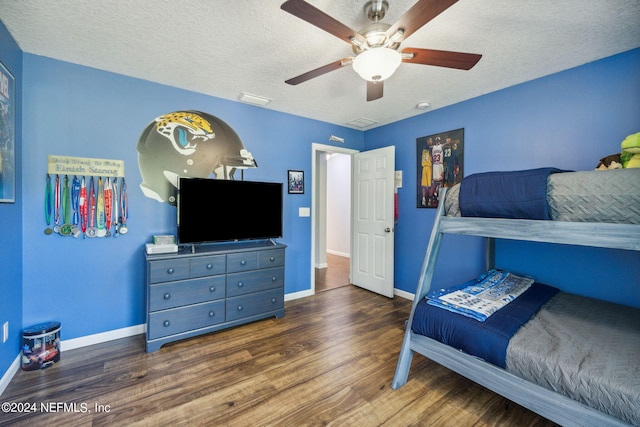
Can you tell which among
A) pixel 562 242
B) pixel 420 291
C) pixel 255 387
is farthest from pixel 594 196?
pixel 255 387

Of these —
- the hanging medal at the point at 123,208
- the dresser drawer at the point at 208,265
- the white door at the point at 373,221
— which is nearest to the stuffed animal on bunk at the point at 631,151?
the white door at the point at 373,221

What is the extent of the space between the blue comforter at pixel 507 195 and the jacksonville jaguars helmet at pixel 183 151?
2.34 m

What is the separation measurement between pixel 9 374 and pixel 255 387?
5.58 ft

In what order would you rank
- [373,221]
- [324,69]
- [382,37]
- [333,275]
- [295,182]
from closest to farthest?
[382,37] < [324,69] < [295,182] < [373,221] < [333,275]

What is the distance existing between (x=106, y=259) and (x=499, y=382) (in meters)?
3.10

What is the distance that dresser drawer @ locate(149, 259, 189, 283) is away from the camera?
7.45 ft

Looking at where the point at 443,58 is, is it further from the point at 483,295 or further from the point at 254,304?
the point at 254,304

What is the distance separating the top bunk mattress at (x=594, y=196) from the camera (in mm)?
1309

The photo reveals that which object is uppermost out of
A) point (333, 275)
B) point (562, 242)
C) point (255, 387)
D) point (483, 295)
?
point (562, 242)

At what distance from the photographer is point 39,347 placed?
2.03m

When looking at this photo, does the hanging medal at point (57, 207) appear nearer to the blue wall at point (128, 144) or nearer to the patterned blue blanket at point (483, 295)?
the blue wall at point (128, 144)

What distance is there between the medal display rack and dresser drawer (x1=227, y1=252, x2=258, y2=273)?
3.21ft

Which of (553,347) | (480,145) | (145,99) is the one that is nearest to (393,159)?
(480,145)

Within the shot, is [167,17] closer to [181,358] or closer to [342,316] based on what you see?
[181,358]
